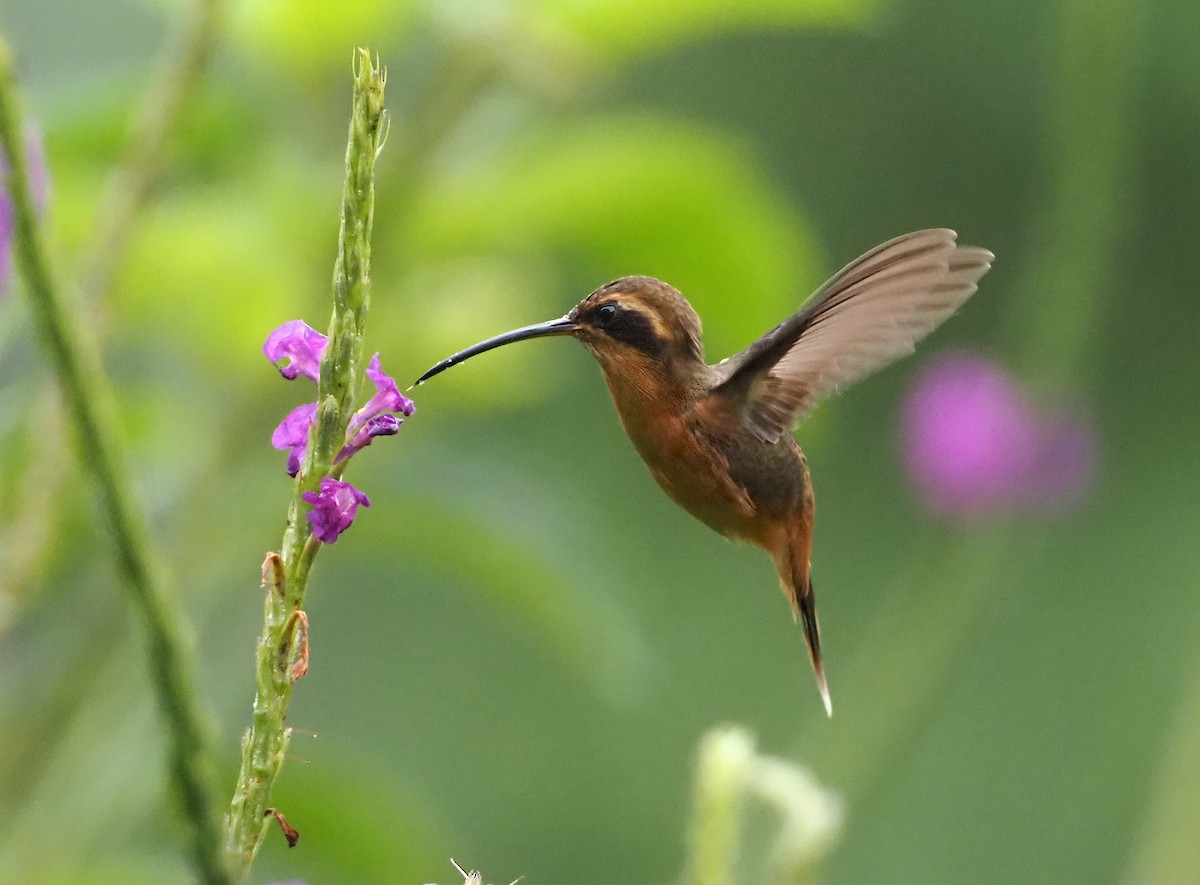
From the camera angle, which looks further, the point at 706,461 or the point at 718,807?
the point at 706,461

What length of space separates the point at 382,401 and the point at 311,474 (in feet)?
0.51

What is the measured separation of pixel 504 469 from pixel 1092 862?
4.09m

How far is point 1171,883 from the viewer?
7.78 feet

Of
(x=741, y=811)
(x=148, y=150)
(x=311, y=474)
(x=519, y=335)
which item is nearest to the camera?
(x=311, y=474)

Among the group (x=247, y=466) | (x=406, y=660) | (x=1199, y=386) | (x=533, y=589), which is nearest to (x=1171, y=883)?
(x=533, y=589)

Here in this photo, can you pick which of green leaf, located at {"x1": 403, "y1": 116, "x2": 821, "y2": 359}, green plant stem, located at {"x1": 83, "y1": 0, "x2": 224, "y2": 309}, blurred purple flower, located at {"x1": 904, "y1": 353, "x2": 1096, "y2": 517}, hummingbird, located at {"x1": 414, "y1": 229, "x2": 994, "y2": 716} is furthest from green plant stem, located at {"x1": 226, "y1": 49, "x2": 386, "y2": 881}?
blurred purple flower, located at {"x1": 904, "y1": 353, "x2": 1096, "y2": 517}

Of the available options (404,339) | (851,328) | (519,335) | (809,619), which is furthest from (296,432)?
(404,339)

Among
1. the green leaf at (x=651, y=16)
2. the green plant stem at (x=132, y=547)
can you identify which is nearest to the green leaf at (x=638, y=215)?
the green leaf at (x=651, y=16)

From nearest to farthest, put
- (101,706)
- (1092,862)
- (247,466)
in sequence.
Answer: (101,706) → (247,466) → (1092,862)

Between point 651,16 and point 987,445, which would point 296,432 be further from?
point 987,445

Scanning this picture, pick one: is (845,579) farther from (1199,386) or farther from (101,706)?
(101,706)

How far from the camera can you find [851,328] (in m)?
1.38

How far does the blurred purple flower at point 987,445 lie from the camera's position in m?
2.89

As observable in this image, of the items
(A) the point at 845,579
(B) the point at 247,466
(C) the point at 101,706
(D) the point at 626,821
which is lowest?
(D) the point at 626,821
